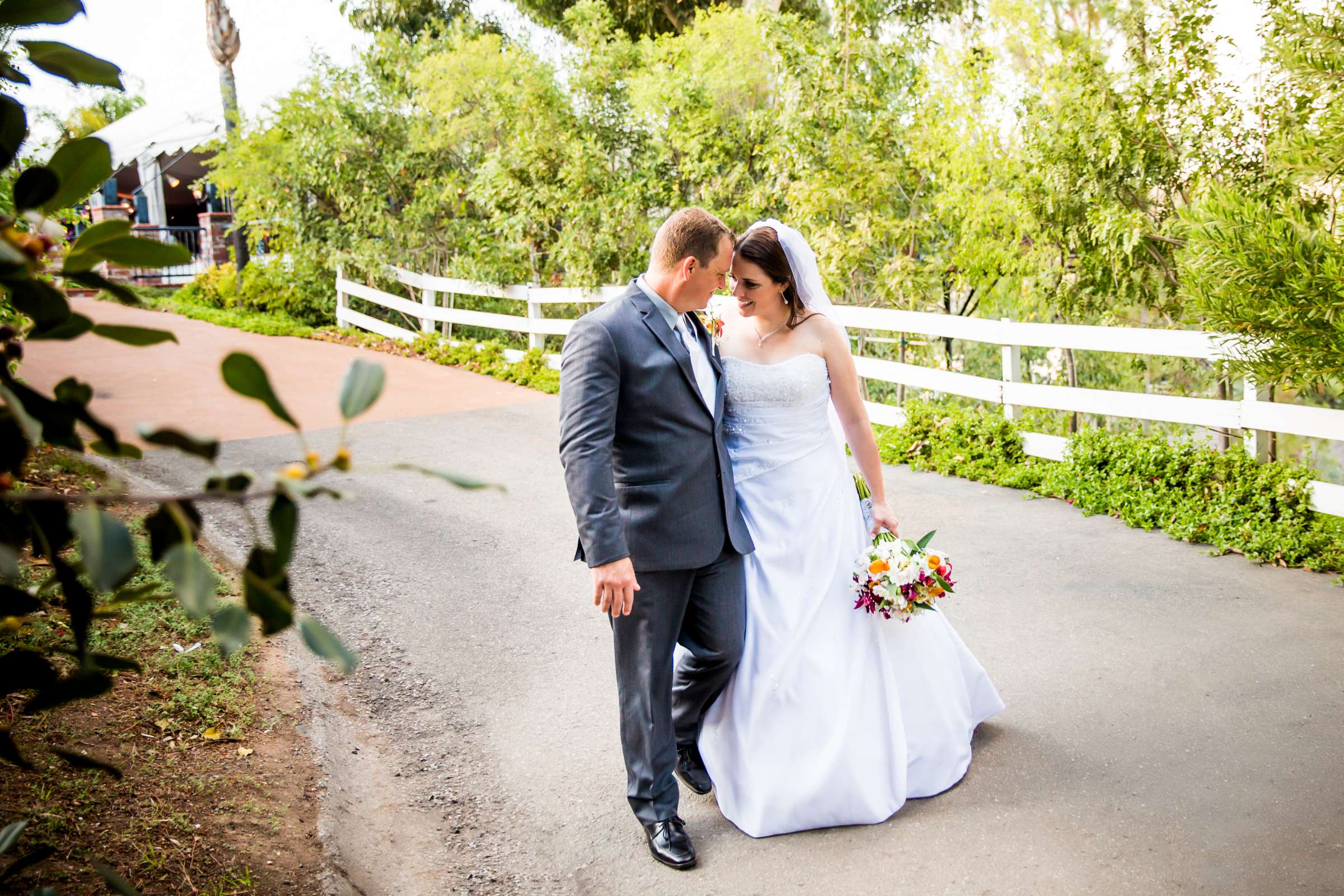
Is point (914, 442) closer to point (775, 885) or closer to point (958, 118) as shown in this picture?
point (958, 118)

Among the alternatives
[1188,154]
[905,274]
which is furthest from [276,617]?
[905,274]

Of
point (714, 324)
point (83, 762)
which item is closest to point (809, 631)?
point (714, 324)

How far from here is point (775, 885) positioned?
124 inches

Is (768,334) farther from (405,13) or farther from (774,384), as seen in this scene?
(405,13)

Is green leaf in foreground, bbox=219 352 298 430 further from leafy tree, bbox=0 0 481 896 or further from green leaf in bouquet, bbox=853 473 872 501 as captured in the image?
green leaf in bouquet, bbox=853 473 872 501

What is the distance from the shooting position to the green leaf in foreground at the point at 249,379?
3.11ft

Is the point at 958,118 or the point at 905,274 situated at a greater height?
the point at 958,118

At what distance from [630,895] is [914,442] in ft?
19.3

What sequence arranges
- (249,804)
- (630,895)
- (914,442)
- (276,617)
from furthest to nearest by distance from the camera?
(914,442)
(249,804)
(630,895)
(276,617)

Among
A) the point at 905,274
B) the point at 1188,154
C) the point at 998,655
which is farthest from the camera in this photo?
the point at 905,274

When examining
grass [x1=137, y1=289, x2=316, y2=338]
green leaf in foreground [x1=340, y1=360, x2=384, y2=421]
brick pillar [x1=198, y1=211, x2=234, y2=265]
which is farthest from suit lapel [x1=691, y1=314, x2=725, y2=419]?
A: brick pillar [x1=198, y1=211, x2=234, y2=265]

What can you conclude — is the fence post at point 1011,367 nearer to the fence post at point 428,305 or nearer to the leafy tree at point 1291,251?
the leafy tree at point 1291,251

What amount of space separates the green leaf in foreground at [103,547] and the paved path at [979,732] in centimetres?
260

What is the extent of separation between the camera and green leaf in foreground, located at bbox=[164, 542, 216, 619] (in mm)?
907
